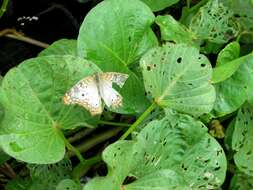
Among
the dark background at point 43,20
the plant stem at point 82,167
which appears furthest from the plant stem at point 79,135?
the dark background at point 43,20

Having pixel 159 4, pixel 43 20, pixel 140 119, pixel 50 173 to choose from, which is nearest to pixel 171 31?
pixel 159 4

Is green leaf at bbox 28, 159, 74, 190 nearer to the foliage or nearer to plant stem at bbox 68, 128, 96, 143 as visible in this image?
the foliage

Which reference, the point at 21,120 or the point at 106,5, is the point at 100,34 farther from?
the point at 21,120

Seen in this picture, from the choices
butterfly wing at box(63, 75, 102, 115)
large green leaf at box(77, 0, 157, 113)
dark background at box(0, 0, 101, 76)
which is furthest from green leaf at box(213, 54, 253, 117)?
dark background at box(0, 0, 101, 76)

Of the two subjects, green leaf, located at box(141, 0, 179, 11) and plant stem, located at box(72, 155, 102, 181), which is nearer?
plant stem, located at box(72, 155, 102, 181)

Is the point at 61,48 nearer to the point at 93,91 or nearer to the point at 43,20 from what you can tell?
the point at 93,91

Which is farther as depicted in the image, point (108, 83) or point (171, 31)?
point (171, 31)
